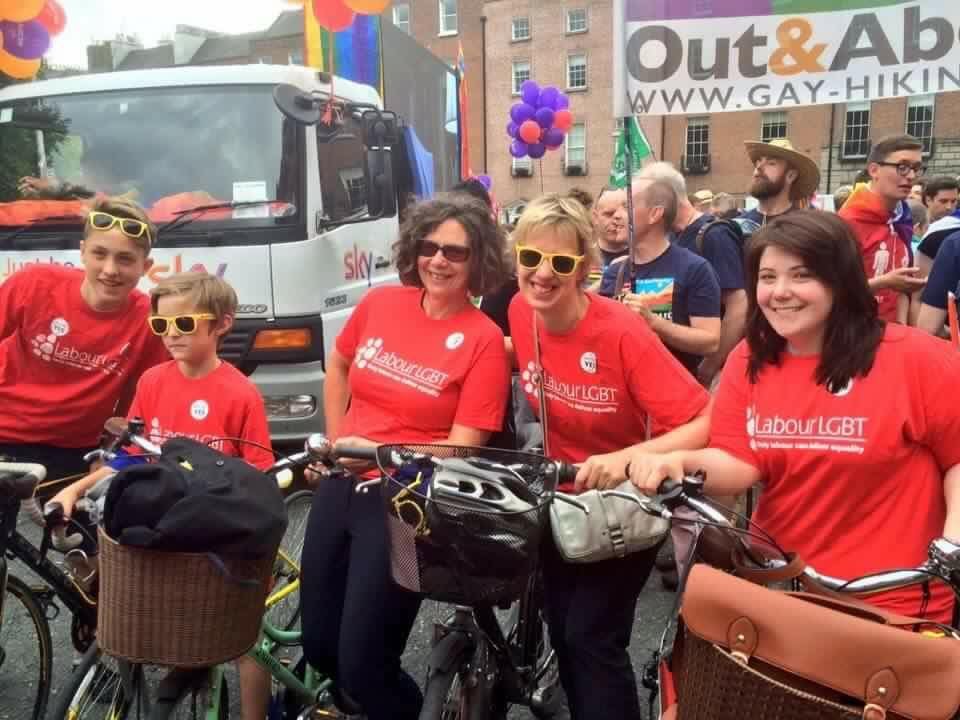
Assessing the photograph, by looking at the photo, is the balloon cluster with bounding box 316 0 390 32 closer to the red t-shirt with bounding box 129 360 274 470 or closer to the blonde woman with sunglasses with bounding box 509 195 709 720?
the red t-shirt with bounding box 129 360 274 470

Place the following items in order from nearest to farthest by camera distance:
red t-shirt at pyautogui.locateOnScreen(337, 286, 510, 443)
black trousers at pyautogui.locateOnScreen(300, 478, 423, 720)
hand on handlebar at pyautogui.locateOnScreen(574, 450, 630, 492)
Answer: hand on handlebar at pyautogui.locateOnScreen(574, 450, 630, 492) < black trousers at pyautogui.locateOnScreen(300, 478, 423, 720) < red t-shirt at pyautogui.locateOnScreen(337, 286, 510, 443)

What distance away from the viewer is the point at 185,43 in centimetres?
5162

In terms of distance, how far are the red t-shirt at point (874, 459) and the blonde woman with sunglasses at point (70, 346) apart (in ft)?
7.36

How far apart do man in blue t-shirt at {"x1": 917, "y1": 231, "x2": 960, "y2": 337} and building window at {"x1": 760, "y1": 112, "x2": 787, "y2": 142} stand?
35.0 metres

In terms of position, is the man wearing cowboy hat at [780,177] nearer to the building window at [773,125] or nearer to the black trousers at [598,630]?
the black trousers at [598,630]

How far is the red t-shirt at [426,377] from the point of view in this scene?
2.52m

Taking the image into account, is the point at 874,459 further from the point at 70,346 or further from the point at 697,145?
the point at 697,145

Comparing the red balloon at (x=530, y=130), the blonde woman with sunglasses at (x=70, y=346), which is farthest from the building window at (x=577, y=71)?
the blonde woman with sunglasses at (x=70, y=346)

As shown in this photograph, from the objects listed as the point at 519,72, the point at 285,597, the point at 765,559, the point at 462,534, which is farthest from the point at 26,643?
the point at 519,72

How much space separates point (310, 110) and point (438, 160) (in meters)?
4.80

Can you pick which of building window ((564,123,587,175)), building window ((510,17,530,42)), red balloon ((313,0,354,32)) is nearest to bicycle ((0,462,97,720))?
red balloon ((313,0,354,32))

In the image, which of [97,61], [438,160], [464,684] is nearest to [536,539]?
[464,684]

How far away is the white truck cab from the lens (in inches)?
204

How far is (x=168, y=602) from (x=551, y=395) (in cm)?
116
